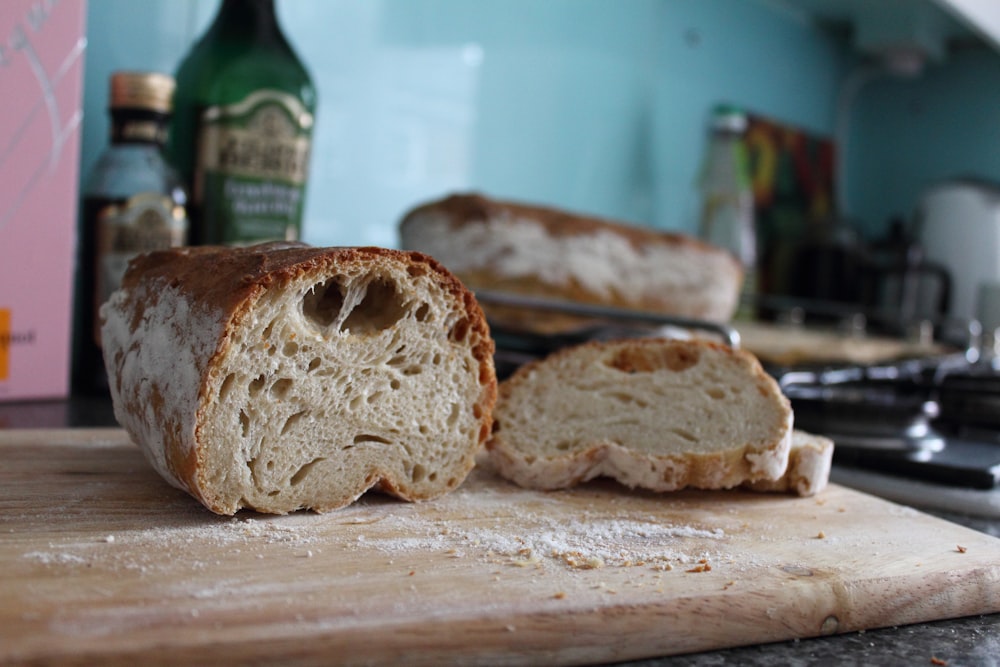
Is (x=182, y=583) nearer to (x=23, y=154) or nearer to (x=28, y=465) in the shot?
(x=28, y=465)

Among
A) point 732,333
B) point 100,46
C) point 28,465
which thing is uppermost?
point 100,46

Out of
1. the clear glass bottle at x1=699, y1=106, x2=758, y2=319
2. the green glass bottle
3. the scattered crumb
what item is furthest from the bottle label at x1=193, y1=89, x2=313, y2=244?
the clear glass bottle at x1=699, y1=106, x2=758, y2=319

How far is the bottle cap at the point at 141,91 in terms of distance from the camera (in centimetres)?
179

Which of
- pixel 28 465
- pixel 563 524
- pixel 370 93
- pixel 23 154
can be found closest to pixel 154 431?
pixel 28 465

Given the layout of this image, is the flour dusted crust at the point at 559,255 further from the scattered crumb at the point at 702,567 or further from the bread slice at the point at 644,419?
the scattered crumb at the point at 702,567

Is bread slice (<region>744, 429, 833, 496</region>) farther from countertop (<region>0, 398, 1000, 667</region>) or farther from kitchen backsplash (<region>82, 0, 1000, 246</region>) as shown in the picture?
Result: kitchen backsplash (<region>82, 0, 1000, 246</region>)

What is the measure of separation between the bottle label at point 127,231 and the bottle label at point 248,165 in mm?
136

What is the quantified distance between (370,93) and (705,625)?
76.0 inches

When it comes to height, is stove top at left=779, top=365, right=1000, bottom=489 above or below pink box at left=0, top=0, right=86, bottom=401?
below

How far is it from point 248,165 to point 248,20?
321mm

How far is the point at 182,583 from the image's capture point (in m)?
A: 0.89

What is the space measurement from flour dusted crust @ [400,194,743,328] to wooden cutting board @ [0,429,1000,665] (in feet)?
3.33

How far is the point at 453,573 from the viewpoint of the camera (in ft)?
3.18

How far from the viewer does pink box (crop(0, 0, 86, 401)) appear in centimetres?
171
